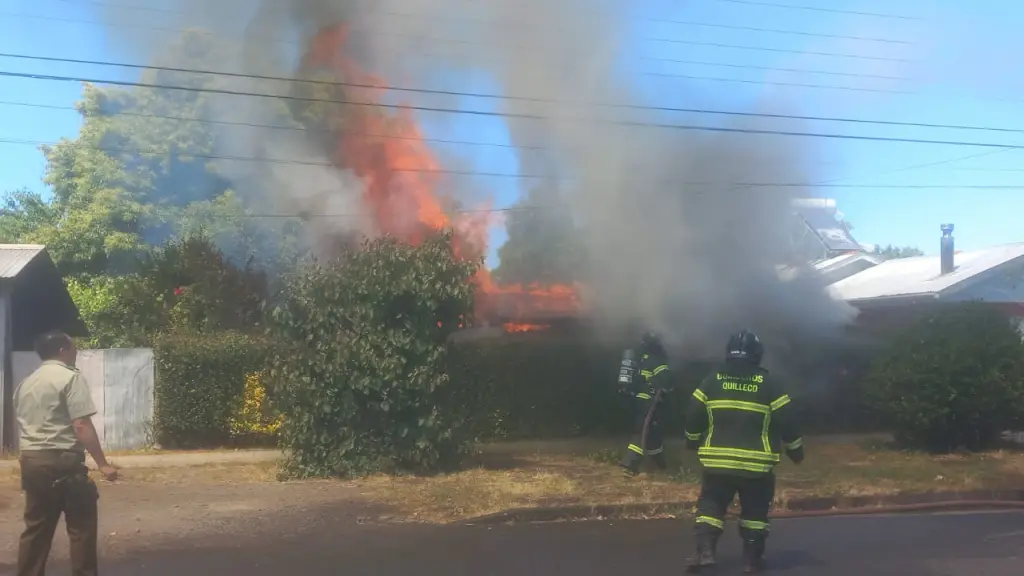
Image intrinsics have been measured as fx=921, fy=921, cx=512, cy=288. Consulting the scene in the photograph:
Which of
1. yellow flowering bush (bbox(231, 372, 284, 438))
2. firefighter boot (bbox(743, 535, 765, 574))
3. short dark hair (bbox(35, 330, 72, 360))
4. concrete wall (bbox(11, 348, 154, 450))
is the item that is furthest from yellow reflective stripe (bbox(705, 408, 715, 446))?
concrete wall (bbox(11, 348, 154, 450))

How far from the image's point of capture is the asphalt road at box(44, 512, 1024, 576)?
6484 mm

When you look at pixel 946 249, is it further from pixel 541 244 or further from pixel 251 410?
pixel 251 410

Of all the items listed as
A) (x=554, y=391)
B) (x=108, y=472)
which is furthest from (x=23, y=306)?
(x=108, y=472)

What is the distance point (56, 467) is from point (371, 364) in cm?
507

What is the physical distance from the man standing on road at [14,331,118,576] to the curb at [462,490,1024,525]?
347cm

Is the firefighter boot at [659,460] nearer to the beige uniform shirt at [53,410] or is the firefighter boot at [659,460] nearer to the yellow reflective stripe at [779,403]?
the yellow reflective stripe at [779,403]

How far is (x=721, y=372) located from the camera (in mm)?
6266

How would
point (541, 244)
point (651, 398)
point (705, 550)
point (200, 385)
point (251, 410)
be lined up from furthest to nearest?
point (541, 244) < point (251, 410) < point (200, 385) < point (651, 398) < point (705, 550)

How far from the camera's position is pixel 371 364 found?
33.8 ft

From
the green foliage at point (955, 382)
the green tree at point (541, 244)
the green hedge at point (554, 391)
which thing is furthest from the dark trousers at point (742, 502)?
the green tree at point (541, 244)

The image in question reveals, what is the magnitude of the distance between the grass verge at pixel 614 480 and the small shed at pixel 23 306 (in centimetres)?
559

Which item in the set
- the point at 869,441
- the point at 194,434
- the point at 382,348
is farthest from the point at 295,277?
the point at 869,441

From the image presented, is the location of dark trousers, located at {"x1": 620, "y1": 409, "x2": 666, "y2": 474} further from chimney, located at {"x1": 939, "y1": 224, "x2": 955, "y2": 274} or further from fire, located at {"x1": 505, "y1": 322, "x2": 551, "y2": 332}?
chimney, located at {"x1": 939, "y1": 224, "x2": 955, "y2": 274}

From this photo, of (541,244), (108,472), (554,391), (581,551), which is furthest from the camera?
(541,244)
